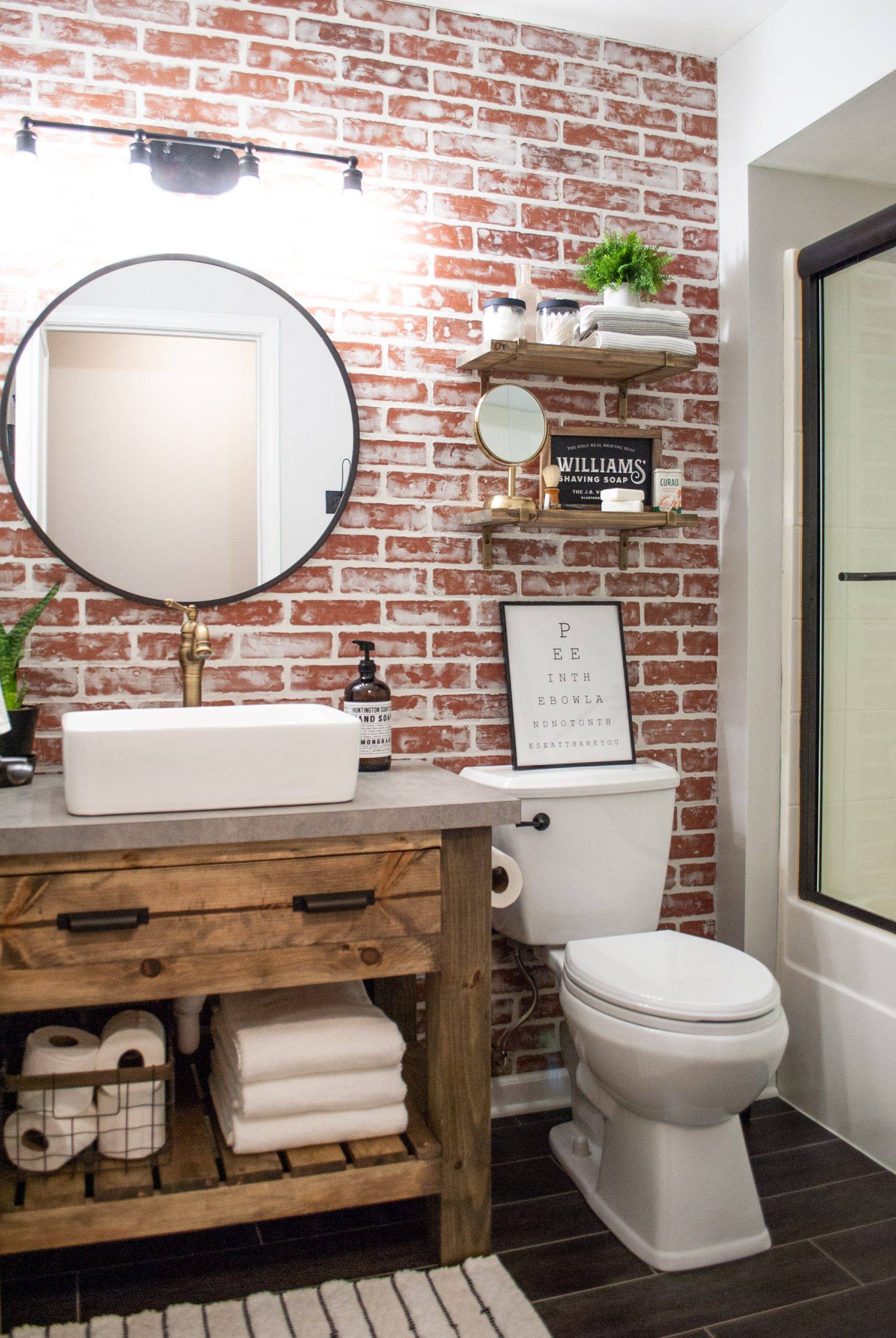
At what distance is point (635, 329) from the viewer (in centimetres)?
229

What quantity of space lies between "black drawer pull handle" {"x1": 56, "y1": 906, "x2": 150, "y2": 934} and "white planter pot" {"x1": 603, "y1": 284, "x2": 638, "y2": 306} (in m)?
1.63

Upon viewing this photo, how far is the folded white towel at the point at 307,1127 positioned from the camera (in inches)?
68.4

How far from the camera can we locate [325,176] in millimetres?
2221

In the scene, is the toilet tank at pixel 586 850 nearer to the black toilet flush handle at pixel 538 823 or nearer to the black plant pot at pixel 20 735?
the black toilet flush handle at pixel 538 823

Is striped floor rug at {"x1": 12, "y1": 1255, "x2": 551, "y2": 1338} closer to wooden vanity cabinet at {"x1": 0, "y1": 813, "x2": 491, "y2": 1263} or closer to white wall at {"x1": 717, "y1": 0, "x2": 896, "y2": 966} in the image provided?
wooden vanity cabinet at {"x1": 0, "y1": 813, "x2": 491, "y2": 1263}

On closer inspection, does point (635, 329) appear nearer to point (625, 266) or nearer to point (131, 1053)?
point (625, 266)

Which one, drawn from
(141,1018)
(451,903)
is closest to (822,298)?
(451,903)

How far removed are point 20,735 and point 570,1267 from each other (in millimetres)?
1377

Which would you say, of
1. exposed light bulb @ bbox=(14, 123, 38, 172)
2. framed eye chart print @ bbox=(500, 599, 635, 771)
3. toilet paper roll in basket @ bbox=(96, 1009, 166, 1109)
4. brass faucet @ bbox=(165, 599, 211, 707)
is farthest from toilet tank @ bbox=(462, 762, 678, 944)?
exposed light bulb @ bbox=(14, 123, 38, 172)

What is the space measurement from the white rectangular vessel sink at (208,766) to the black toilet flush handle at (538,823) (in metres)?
0.52

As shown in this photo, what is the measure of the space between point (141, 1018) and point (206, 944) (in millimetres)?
354

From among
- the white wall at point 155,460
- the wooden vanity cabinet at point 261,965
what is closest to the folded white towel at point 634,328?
the white wall at point 155,460

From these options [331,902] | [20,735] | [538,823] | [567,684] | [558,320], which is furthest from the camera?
[567,684]

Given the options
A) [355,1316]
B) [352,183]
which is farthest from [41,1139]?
[352,183]
